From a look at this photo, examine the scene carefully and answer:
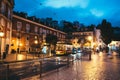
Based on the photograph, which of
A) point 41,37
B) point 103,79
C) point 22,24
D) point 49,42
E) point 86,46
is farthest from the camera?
point 86,46

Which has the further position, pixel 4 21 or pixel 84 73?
pixel 4 21

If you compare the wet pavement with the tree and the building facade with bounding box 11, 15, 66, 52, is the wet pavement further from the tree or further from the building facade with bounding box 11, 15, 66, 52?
the tree

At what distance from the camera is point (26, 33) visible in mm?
57719

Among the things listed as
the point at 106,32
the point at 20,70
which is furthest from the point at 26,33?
the point at 20,70

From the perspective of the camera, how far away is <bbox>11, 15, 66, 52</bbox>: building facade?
51.3m

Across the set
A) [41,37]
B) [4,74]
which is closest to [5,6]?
[41,37]

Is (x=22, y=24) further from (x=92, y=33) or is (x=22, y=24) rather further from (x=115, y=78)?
(x=92, y=33)

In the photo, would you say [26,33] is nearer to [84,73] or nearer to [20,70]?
[20,70]

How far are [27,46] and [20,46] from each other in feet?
13.8

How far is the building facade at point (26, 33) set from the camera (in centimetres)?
5131

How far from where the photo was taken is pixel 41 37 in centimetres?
6669

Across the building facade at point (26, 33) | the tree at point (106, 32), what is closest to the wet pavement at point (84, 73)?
the building facade at point (26, 33)

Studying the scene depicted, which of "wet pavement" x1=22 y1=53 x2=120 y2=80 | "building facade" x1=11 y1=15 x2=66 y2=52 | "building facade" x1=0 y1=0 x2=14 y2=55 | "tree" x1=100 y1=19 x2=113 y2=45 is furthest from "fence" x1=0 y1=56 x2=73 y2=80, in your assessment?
"tree" x1=100 y1=19 x2=113 y2=45

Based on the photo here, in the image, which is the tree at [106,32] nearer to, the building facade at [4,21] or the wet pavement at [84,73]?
the building facade at [4,21]
